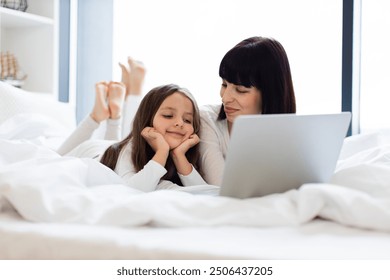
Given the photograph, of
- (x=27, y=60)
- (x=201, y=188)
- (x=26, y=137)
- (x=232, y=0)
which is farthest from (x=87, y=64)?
(x=201, y=188)

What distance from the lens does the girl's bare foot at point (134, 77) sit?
8.04 ft

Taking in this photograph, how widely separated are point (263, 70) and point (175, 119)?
31 centimetres

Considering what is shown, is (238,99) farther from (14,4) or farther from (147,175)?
(14,4)

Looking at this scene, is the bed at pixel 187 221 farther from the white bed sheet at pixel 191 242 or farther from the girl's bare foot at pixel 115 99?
the girl's bare foot at pixel 115 99

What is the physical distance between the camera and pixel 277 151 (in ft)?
3.05

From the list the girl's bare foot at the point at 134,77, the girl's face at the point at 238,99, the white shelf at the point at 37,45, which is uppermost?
the white shelf at the point at 37,45

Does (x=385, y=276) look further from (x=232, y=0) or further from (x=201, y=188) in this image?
(x=232, y=0)

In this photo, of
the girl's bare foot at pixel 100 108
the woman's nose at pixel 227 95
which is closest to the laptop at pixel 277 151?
the woman's nose at pixel 227 95

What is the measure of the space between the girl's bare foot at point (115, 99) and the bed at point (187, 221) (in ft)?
4.14

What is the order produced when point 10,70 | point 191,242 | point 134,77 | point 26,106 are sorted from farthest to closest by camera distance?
point 10,70
point 134,77
point 26,106
point 191,242

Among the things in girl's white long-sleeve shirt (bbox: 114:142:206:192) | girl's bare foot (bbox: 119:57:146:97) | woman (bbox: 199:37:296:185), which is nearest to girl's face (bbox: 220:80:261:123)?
woman (bbox: 199:37:296:185)

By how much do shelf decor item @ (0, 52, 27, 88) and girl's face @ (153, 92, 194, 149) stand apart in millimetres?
1662

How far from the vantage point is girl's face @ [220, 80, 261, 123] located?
150 cm

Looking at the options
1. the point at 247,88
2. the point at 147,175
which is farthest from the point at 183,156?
the point at 247,88
